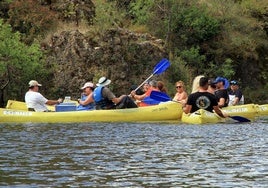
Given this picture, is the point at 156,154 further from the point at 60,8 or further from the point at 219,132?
the point at 60,8

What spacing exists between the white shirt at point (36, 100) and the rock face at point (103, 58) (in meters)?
10.6

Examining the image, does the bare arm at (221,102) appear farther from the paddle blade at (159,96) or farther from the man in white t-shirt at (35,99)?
the man in white t-shirt at (35,99)

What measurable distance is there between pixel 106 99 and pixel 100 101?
0.53 ft

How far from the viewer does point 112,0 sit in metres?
38.0

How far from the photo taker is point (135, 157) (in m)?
11.5

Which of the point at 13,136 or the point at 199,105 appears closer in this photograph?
the point at 13,136

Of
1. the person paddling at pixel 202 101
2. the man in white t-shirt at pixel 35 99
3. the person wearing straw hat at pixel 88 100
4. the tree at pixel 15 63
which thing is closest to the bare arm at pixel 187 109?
the person paddling at pixel 202 101

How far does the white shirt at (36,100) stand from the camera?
20531 mm

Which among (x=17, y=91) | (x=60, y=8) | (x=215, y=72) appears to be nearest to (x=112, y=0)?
(x=60, y=8)

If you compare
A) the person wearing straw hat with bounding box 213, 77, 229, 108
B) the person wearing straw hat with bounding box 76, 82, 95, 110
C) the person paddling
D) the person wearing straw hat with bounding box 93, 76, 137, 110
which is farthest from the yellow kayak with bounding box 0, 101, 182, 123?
the person paddling

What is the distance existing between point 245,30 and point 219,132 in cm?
2318

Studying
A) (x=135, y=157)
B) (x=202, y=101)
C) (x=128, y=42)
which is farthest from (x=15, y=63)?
(x=135, y=157)

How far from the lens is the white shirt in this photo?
20.5 m

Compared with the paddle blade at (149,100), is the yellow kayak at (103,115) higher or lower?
lower
